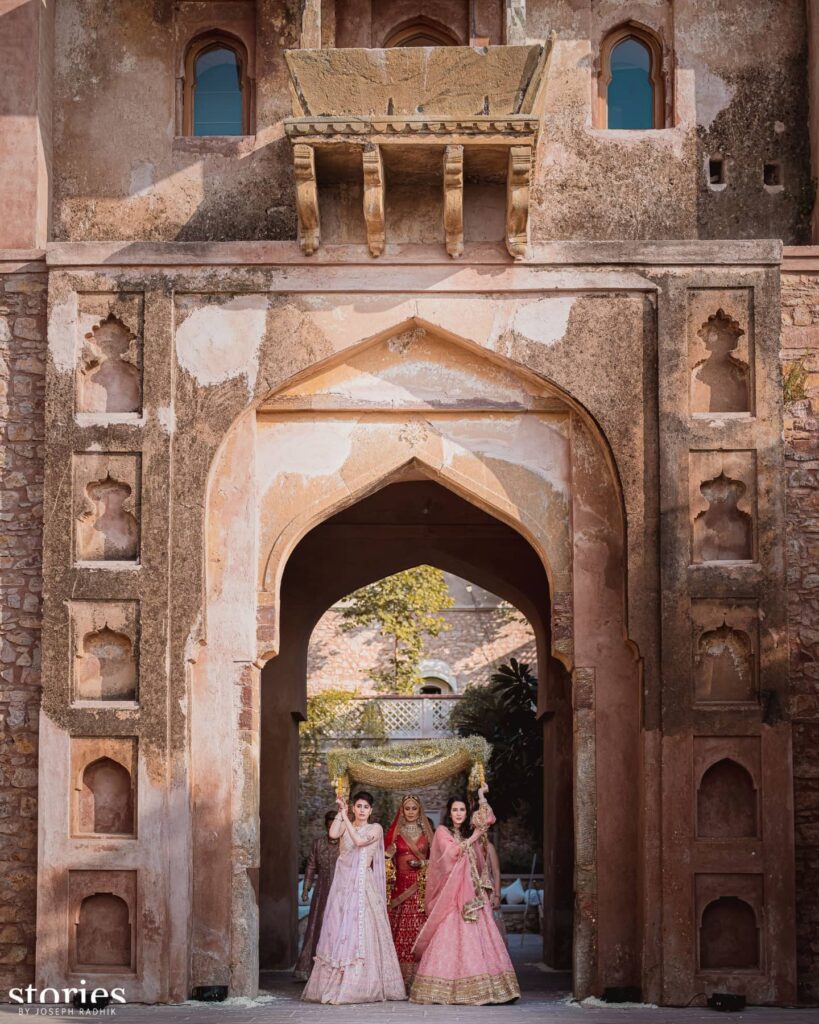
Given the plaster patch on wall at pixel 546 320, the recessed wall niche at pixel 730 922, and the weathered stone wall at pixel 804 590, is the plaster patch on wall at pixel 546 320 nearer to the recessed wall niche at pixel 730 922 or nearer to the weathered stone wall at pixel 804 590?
the weathered stone wall at pixel 804 590

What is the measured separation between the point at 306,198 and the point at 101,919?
5.09 m

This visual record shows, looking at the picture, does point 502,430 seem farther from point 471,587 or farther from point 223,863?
point 471,587

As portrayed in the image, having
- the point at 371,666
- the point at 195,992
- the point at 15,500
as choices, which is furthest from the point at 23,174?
the point at 371,666

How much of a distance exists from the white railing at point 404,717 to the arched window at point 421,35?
21.5 meters

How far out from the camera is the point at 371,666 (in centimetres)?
3628

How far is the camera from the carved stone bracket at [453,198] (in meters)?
11.1

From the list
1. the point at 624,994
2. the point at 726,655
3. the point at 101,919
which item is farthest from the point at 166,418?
the point at 624,994

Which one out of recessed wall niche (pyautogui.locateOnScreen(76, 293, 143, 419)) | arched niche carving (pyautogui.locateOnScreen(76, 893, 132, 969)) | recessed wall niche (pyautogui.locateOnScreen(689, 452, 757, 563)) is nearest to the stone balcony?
recessed wall niche (pyautogui.locateOnScreen(76, 293, 143, 419))

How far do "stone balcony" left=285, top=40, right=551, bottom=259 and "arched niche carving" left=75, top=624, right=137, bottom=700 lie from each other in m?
3.22

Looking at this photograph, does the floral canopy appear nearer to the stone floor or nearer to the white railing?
the stone floor

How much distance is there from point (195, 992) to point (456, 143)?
5965mm

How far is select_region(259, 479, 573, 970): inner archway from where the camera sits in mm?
15320

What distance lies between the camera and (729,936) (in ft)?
36.2

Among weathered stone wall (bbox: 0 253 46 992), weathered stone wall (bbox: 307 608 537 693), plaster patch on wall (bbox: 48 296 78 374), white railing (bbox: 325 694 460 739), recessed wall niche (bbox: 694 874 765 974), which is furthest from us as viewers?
weathered stone wall (bbox: 307 608 537 693)
